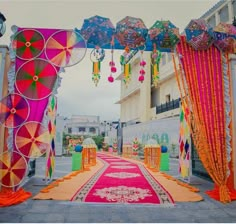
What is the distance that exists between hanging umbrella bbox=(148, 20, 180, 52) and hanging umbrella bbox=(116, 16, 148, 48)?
13cm

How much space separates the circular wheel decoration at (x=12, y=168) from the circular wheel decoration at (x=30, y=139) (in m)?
0.12

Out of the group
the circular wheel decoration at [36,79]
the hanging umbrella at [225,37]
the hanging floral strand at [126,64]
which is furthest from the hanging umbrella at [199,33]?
the circular wheel decoration at [36,79]

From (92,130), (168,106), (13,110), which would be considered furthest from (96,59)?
(92,130)

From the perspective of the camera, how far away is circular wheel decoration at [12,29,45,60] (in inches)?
146

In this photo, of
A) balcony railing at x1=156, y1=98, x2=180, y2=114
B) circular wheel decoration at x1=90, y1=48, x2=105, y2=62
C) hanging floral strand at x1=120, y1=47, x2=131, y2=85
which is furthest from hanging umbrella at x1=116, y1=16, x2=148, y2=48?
balcony railing at x1=156, y1=98, x2=180, y2=114

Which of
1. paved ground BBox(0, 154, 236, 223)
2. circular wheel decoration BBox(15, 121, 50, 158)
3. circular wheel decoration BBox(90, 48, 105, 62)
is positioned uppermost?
circular wheel decoration BBox(90, 48, 105, 62)

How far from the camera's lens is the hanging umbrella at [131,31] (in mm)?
3740

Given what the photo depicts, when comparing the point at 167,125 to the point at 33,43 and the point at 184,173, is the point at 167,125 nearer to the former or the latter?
the point at 184,173

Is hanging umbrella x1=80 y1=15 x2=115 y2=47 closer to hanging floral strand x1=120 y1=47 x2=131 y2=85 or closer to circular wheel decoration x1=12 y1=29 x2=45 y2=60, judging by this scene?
hanging floral strand x1=120 y1=47 x2=131 y2=85

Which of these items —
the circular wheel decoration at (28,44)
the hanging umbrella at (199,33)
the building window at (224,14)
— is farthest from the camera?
the building window at (224,14)

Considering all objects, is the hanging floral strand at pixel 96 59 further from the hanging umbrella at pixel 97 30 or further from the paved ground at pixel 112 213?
the paved ground at pixel 112 213

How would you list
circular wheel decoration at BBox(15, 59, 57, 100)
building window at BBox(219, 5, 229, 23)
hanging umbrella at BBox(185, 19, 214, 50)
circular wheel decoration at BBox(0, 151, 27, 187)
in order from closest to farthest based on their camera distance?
circular wheel decoration at BBox(0, 151, 27, 187) < circular wheel decoration at BBox(15, 59, 57, 100) < hanging umbrella at BBox(185, 19, 214, 50) < building window at BBox(219, 5, 229, 23)

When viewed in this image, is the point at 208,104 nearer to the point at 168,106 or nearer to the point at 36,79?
the point at 36,79

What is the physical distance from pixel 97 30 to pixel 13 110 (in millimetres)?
1802
